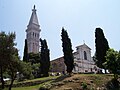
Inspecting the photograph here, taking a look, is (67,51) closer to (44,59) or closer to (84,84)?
(44,59)

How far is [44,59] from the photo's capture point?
5481 centimetres

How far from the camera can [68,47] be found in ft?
145

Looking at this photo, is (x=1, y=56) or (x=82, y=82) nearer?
(x=82, y=82)

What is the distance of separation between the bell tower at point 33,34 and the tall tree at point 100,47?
51862mm

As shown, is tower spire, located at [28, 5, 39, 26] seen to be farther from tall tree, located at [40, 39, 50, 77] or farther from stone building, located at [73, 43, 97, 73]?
tall tree, located at [40, 39, 50, 77]

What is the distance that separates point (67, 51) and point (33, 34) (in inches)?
2212

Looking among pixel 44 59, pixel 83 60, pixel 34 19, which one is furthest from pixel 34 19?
pixel 44 59

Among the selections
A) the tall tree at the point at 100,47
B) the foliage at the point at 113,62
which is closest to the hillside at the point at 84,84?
the foliage at the point at 113,62

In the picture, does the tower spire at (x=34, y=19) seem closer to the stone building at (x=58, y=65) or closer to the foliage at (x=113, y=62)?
the stone building at (x=58, y=65)

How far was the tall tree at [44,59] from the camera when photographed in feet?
177

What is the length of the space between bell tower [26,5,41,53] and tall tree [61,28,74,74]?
50302 mm

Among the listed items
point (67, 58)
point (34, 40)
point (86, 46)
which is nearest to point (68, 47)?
point (67, 58)

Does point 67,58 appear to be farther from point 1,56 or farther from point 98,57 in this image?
point 1,56

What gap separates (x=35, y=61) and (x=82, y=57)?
17.2m
